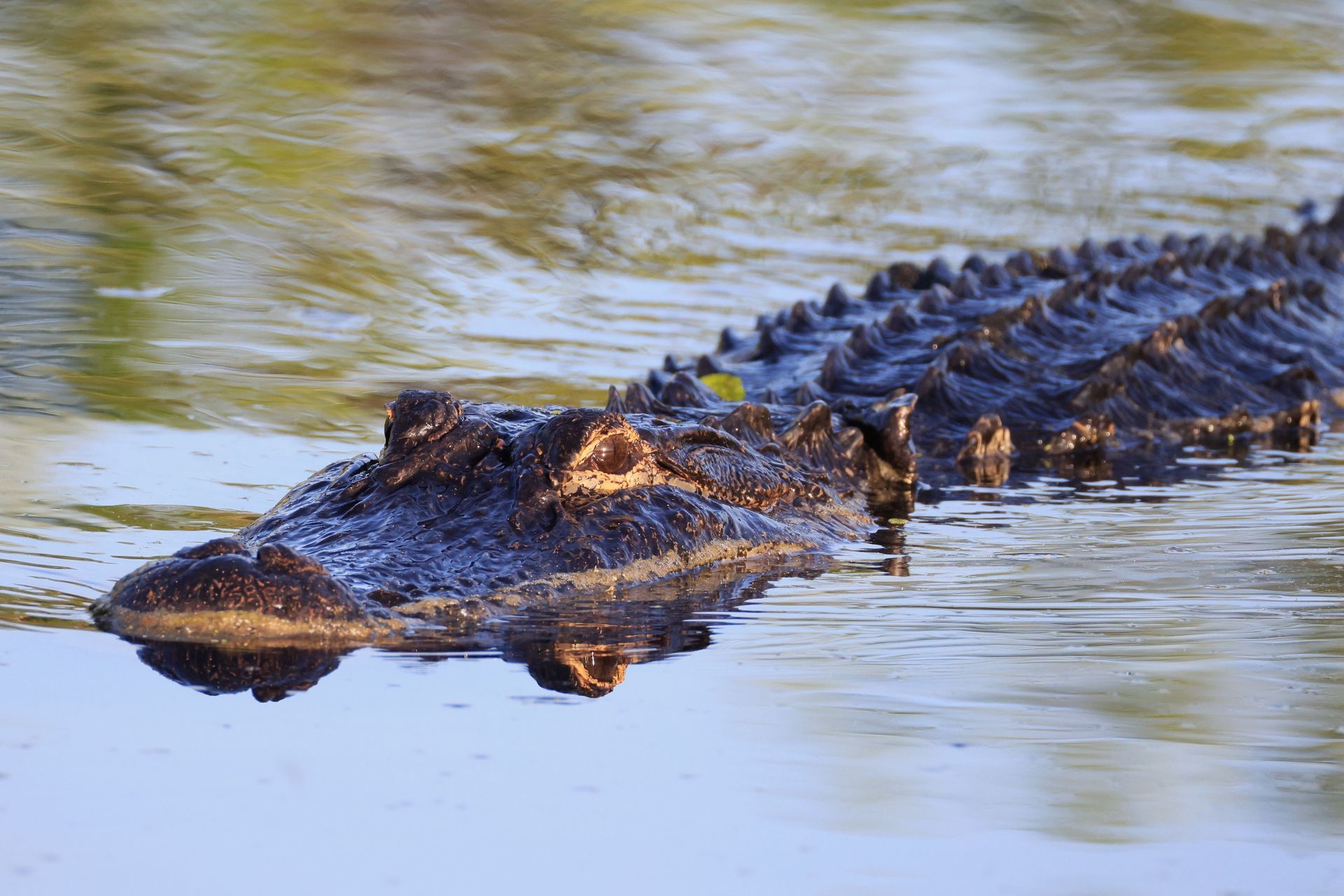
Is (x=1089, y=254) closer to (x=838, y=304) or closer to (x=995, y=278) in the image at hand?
(x=995, y=278)

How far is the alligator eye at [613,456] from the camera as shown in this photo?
4.27m

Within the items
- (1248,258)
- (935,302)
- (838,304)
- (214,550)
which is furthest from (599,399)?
(1248,258)

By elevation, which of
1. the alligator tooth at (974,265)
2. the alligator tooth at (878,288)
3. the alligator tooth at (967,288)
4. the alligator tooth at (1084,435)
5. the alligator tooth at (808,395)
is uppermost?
the alligator tooth at (974,265)

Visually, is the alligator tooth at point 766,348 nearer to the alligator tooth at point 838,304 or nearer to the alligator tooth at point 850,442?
the alligator tooth at point 838,304

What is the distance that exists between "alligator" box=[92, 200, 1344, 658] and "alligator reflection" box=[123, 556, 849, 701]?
55mm

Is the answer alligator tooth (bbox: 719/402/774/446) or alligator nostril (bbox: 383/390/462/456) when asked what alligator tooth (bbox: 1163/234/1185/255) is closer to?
alligator tooth (bbox: 719/402/774/446)

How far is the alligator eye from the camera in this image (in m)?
4.27

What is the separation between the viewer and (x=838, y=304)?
295 inches

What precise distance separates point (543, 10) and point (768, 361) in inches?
250

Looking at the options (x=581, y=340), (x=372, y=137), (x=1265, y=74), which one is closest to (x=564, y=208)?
(x=372, y=137)

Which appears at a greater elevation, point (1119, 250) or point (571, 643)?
point (1119, 250)

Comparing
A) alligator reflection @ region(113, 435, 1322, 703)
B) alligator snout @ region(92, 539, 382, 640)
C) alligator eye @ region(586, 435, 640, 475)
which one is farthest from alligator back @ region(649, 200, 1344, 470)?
alligator snout @ region(92, 539, 382, 640)

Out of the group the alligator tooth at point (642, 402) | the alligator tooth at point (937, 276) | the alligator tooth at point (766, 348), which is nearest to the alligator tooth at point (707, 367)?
the alligator tooth at point (766, 348)

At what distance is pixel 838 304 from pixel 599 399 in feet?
4.53
